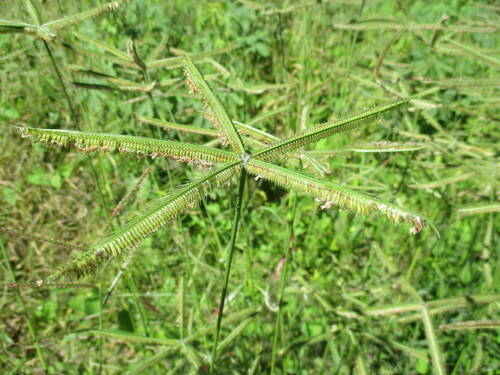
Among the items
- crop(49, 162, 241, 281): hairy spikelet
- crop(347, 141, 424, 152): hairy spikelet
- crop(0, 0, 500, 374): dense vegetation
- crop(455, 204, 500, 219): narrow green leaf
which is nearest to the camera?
crop(49, 162, 241, 281): hairy spikelet

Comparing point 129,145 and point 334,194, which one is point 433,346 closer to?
point 334,194

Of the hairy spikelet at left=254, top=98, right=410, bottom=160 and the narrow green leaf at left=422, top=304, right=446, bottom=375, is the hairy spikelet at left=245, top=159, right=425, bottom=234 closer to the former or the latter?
the hairy spikelet at left=254, top=98, right=410, bottom=160

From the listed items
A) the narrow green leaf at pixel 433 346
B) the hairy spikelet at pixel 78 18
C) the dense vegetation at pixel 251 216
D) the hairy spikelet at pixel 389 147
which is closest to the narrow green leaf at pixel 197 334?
the dense vegetation at pixel 251 216

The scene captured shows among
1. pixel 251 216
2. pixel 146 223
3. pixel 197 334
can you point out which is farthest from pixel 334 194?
pixel 251 216

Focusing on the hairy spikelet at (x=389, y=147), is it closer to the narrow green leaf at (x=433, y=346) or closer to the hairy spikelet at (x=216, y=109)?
the hairy spikelet at (x=216, y=109)

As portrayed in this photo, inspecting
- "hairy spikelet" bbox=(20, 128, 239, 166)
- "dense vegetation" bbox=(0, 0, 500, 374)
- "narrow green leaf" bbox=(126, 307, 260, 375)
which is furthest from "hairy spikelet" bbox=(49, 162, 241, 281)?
"narrow green leaf" bbox=(126, 307, 260, 375)

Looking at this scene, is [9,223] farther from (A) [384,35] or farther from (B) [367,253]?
(A) [384,35]
